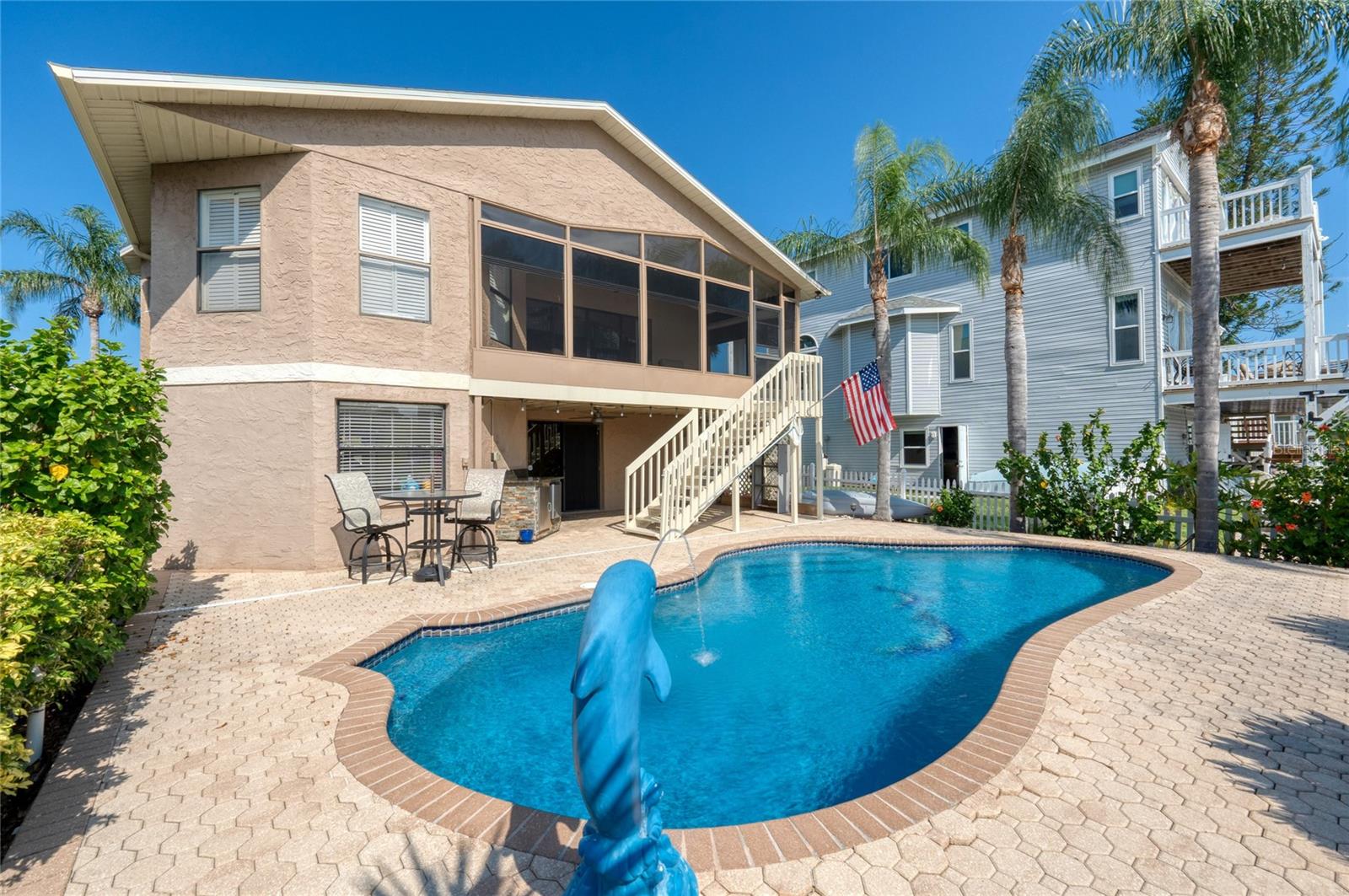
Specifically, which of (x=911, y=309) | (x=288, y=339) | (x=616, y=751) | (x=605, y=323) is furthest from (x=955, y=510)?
(x=288, y=339)

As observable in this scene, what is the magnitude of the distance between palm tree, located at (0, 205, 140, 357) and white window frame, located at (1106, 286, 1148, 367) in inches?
1387

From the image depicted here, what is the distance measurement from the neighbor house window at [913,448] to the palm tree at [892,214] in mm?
6797

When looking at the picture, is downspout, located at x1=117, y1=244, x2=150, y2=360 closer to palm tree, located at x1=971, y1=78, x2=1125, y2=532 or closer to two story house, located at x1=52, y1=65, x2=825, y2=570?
two story house, located at x1=52, y1=65, x2=825, y2=570

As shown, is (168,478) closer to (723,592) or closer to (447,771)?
(447,771)

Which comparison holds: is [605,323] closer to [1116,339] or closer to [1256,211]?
[1116,339]

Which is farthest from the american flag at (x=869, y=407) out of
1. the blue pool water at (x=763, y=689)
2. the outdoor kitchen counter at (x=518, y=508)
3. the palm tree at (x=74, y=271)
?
the palm tree at (x=74, y=271)

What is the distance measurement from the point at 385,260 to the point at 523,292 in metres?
3.70

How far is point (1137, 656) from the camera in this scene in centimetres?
458

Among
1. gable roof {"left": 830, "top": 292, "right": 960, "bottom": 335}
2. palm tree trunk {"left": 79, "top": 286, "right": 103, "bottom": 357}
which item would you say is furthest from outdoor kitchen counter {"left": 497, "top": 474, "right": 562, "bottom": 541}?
palm tree trunk {"left": 79, "top": 286, "right": 103, "bottom": 357}

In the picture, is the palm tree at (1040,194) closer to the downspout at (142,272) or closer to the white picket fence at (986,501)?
the white picket fence at (986,501)

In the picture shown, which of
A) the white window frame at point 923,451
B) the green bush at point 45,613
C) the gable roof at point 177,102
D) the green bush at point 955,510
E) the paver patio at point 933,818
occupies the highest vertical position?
the gable roof at point 177,102

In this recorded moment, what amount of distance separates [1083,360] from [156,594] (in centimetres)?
2081

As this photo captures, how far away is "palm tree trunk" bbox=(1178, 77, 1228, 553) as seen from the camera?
8.87 metres

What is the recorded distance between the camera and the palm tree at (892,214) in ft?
42.4
